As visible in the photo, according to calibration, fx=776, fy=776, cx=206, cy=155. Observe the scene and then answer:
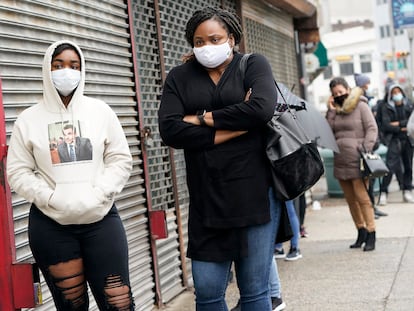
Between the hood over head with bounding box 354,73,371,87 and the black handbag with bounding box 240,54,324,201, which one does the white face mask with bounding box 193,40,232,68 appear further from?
the hood over head with bounding box 354,73,371,87

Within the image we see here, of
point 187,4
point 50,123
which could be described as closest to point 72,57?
point 50,123

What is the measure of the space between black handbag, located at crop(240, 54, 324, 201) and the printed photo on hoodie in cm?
86

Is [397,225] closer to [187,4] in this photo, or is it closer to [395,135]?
[395,135]

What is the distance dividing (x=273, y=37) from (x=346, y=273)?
5207mm

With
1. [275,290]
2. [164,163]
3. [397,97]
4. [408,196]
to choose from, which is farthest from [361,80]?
[275,290]

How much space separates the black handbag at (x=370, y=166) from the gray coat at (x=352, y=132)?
0.05m

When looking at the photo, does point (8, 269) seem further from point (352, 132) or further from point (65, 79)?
point (352, 132)

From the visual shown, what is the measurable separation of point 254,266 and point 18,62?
1819mm

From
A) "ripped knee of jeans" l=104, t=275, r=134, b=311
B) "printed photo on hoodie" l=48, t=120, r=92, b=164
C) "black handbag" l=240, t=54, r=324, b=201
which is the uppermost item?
"printed photo on hoodie" l=48, t=120, r=92, b=164

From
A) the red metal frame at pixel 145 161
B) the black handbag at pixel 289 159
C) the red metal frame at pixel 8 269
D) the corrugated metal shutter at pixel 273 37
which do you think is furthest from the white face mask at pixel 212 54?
the corrugated metal shutter at pixel 273 37

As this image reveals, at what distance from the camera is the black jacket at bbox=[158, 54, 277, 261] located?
372 cm

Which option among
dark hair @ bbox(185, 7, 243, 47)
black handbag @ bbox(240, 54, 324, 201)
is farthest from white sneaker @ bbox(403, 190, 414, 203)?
dark hair @ bbox(185, 7, 243, 47)

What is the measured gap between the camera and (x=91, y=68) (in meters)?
5.43

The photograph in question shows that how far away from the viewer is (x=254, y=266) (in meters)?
3.82
